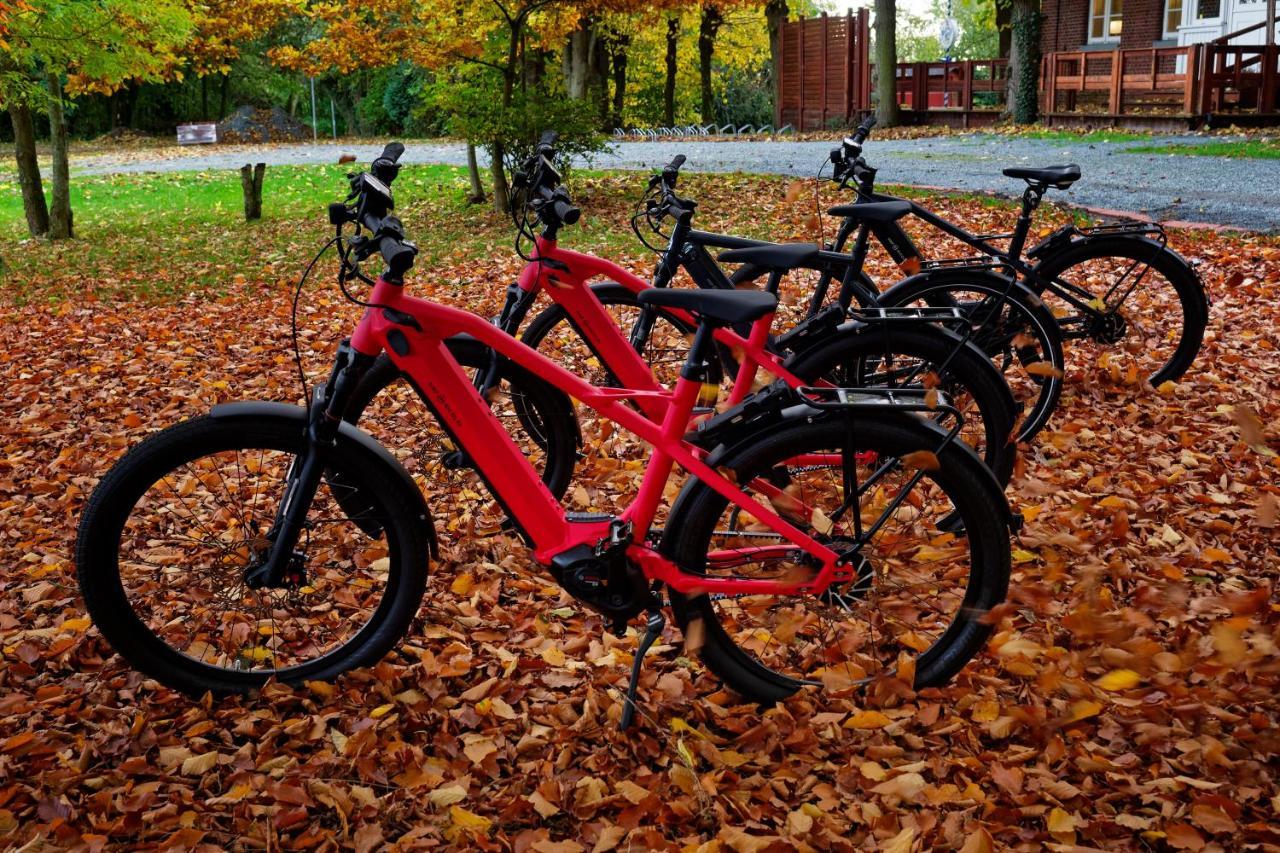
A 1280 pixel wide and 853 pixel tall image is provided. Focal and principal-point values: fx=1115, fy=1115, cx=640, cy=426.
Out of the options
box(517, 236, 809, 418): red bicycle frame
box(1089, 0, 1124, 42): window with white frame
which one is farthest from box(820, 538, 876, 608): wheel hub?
box(1089, 0, 1124, 42): window with white frame

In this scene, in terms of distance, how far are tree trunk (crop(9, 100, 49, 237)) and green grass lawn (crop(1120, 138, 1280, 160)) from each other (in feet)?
49.5

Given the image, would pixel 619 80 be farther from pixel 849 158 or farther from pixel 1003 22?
pixel 849 158

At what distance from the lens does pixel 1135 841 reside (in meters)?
2.68

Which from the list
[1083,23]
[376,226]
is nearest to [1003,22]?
[1083,23]

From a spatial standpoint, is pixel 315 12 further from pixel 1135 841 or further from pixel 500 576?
pixel 1135 841

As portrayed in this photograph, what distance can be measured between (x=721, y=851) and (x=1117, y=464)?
3.19 m

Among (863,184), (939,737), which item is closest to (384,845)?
(939,737)

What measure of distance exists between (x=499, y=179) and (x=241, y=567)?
10406 mm

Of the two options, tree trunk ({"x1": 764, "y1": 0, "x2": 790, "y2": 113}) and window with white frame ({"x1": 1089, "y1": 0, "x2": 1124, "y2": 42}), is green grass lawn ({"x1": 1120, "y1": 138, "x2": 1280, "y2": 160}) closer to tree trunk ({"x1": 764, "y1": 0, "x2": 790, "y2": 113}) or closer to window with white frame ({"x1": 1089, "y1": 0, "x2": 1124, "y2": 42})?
window with white frame ({"x1": 1089, "y1": 0, "x2": 1124, "y2": 42})

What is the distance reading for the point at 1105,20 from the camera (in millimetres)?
29641

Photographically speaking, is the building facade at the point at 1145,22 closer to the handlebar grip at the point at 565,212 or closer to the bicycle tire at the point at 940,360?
the bicycle tire at the point at 940,360

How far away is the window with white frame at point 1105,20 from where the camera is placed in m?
29.3

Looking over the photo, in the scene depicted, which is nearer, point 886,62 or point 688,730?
point 688,730

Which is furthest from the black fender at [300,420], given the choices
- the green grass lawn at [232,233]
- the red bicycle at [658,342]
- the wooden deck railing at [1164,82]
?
the wooden deck railing at [1164,82]
